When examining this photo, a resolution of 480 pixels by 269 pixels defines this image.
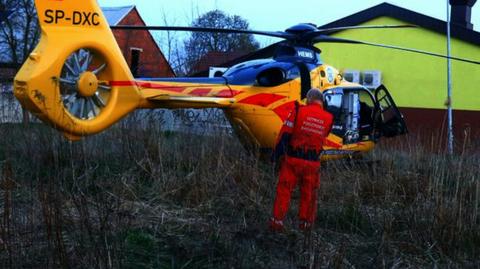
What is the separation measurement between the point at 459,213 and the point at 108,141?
247 inches

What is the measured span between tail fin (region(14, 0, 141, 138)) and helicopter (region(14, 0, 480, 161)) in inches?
0.5

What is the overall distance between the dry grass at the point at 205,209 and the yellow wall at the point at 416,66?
42.2ft

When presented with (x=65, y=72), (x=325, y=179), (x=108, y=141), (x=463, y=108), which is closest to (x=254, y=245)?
(x=325, y=179)

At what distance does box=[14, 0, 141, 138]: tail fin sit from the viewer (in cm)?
727

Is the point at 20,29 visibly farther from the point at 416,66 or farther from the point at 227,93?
the point at 227,93

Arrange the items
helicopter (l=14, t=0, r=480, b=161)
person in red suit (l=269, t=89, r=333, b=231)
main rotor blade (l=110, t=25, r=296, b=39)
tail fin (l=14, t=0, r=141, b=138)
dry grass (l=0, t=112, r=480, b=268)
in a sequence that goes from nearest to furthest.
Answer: dry grass (l=0, t=112, r=480, b=268), person in red suit (l=269, t=89, r=333, b=231), tail fin (l=14, t=0, r=141, b=138), helicopter (l=14, t=0, r=480, b=161), main rotor blade (l=110, t=25, r=296, b=39)

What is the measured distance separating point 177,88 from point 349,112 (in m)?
3.82

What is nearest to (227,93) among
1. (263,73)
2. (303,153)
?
(263,73)

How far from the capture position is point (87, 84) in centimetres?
778

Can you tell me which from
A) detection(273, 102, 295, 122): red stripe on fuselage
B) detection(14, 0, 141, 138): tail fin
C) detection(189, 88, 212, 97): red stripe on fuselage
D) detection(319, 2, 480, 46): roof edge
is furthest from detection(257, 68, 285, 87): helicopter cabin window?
detection(319, 2, 480, 46): roof edge

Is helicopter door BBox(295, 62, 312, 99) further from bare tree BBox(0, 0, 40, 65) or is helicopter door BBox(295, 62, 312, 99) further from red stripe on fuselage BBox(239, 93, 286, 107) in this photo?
bare tree BBox(0, 0, 40, 65)

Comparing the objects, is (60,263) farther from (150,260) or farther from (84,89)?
(84,89)

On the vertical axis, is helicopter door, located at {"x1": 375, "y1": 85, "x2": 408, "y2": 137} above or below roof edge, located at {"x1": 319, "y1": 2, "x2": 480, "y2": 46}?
below

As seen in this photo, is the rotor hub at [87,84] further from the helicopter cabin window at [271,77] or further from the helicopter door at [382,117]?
the helicopter door at [382,117]
